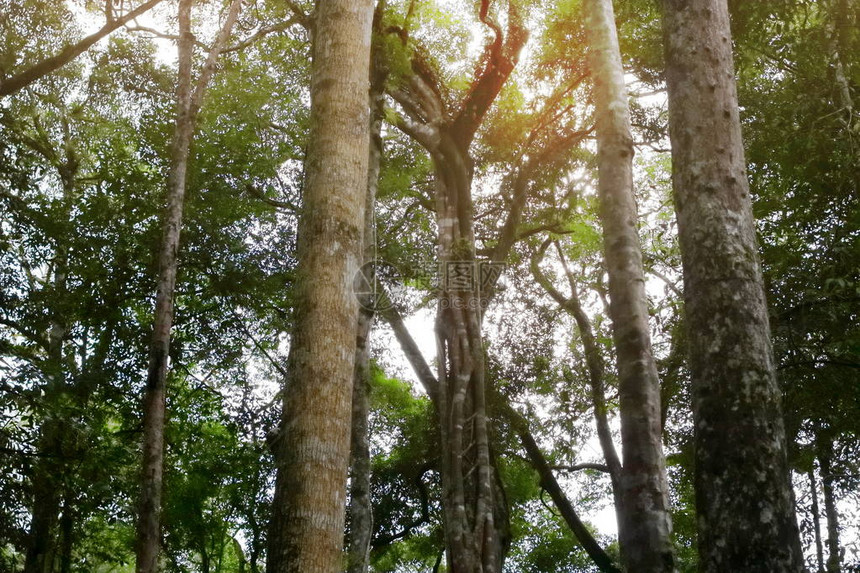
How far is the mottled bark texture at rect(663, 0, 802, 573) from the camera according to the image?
338 cm

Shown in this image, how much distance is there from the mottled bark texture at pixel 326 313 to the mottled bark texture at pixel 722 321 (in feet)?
5.53

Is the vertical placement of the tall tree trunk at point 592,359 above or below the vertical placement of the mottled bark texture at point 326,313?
above

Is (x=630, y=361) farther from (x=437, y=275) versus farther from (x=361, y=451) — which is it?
(x=437, y=275)

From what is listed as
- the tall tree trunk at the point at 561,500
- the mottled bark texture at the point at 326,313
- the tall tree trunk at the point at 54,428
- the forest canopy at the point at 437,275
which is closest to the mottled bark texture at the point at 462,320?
the forest canopy at the point at 437,275

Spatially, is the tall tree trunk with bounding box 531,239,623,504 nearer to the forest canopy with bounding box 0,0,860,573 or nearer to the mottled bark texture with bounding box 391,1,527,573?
the forest canopy with bounding box 0,0,860,573

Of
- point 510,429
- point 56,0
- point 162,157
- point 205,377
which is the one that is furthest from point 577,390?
point 56,0

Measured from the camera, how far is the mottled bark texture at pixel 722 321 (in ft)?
11.1

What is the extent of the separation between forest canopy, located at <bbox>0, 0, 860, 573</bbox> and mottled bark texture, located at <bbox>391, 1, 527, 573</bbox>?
1.9 inches

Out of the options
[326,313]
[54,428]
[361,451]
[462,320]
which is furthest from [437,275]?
[326,313]

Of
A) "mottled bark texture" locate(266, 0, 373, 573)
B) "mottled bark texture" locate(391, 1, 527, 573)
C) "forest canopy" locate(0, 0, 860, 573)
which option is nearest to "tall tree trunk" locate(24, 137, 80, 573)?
"forest canopy" locate(0, 0, 860, 573)

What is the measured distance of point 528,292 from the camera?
17.4 meters

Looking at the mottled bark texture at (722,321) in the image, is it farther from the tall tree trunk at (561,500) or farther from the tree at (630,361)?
the tall tree trunk at (561,500)

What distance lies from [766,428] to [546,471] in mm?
13977

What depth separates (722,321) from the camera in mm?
3764
